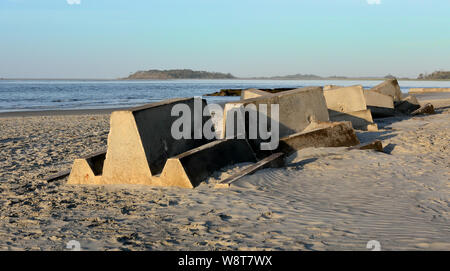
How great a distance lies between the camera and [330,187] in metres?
4.87

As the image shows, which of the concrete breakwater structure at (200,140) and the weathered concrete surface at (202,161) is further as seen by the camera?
the concrete breakwater structure at (200,140)

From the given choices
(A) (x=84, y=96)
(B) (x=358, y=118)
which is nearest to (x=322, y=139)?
(B) (x=358, y=118)

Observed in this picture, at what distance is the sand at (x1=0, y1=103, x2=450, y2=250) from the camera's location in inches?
126

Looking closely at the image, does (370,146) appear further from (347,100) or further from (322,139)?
(347,100)

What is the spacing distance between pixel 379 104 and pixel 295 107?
5633 mm

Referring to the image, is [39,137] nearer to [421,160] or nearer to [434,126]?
[421,160]

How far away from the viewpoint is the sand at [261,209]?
10.5ft

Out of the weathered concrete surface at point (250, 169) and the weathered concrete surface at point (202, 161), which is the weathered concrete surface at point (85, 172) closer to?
the weathered concrete surface at point (202, 161)

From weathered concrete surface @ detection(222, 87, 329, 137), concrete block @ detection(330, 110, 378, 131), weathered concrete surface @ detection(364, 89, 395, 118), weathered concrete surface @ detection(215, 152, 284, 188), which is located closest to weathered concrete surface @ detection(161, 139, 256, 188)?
weathered concrete surface @ detection(215, 152, 284, 188)

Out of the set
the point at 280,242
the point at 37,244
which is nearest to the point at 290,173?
the point at 280,242

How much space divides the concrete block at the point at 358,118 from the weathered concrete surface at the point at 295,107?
7.16ft

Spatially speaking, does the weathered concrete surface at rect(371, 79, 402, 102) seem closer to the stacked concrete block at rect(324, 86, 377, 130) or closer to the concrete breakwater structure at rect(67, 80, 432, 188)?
the stacked concrete block at rect(324, 86, 377, 130)

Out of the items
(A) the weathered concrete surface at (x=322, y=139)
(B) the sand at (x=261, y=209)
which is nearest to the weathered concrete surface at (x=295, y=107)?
(A) the weathered concrete surface at (x=322, y=139)
